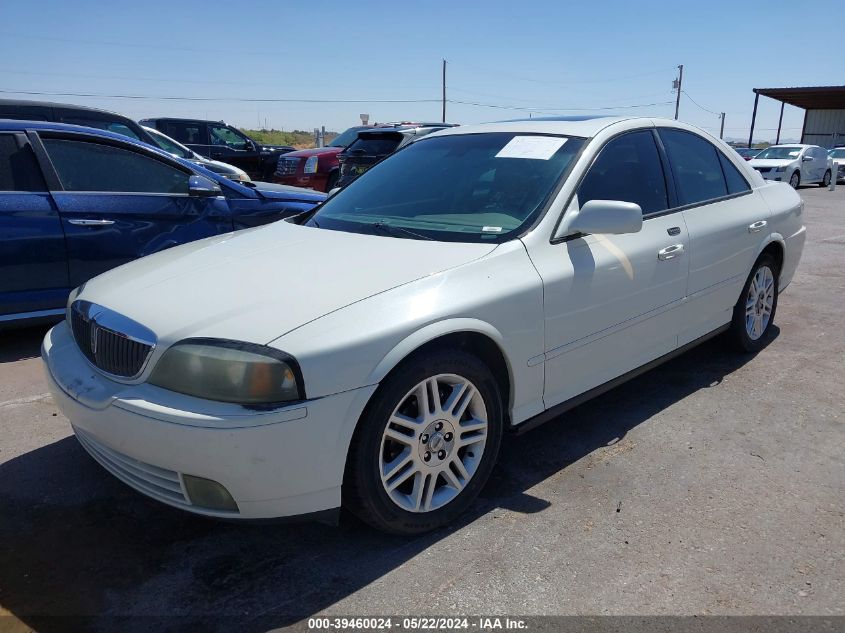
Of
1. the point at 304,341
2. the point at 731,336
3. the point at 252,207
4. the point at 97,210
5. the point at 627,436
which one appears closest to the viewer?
the point at 304,341

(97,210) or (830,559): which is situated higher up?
(97,210)

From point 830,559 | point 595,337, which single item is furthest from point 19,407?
point 830,559

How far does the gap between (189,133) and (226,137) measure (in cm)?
83

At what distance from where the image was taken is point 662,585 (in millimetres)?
2344

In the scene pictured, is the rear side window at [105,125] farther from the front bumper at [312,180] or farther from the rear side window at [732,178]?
the rear side window at [732,178]

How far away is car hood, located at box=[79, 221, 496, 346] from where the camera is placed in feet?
7.61

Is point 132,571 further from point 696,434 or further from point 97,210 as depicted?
point 97,210

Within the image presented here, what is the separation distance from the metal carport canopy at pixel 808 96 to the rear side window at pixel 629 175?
3761 cm

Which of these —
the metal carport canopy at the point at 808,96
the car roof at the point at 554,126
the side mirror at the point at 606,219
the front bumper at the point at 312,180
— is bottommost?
the front bumper at the point at 312,180

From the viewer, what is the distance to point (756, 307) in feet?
15.1

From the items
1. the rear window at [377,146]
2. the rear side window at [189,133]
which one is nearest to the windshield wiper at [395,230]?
the rear window at [377,146]

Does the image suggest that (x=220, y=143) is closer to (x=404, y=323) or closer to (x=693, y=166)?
(x=693, y=166)

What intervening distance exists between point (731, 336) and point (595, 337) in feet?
6.17

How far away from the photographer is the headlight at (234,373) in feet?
7.07
